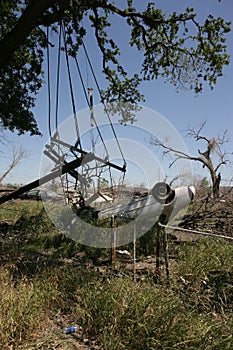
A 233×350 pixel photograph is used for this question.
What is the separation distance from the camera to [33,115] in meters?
8.70

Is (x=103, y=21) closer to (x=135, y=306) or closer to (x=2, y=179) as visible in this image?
(x=135, y=306)

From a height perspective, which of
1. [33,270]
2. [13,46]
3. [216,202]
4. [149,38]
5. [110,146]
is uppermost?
[149,38]

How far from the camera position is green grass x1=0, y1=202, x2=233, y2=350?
6.85 feet

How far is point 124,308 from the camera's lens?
244 centimetres

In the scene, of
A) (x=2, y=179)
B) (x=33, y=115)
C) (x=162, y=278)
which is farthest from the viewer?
(x=2, y=179)

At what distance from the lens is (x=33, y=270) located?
3.94 metres

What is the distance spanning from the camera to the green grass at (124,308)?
2088 millimetres

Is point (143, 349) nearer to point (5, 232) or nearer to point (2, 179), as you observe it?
point (5, 232)

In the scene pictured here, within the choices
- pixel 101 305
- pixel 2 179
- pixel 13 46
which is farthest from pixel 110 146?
pixel 2 179

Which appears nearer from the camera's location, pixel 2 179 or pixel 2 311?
pixel 2 311

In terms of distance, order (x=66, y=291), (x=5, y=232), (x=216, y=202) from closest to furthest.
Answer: (x=66, y=291) → (x=216, y=202) → (x=5, y=232)

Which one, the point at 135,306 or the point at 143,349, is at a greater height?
the point at 135,306

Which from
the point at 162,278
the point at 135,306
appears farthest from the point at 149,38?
the point at 135,306

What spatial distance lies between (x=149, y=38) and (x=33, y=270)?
6295 mm
